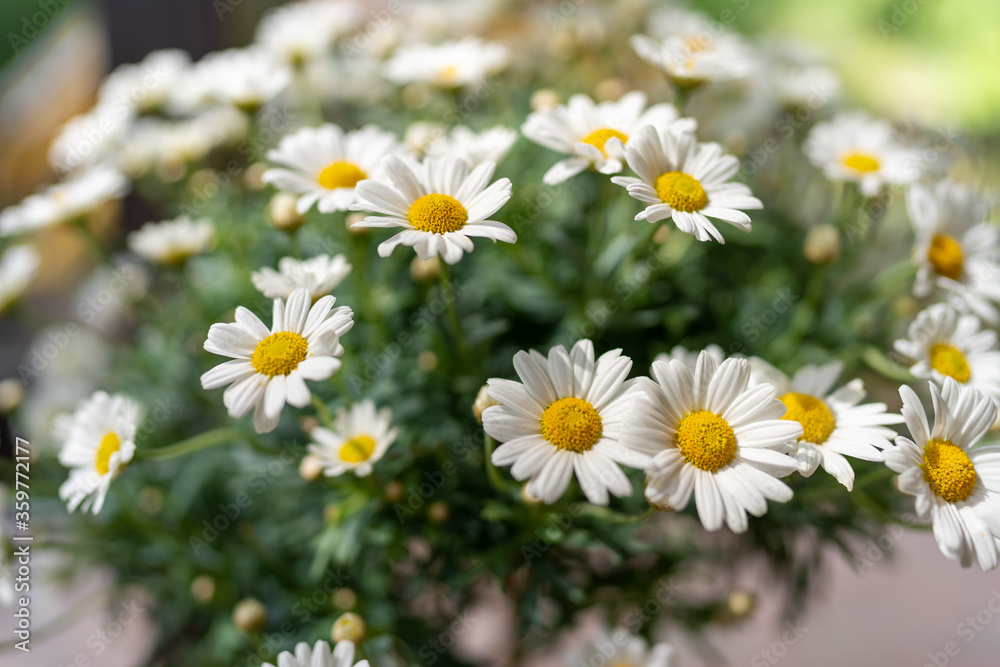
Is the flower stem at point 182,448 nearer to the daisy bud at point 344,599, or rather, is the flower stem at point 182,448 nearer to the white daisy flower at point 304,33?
the daisy bud at point 344,599

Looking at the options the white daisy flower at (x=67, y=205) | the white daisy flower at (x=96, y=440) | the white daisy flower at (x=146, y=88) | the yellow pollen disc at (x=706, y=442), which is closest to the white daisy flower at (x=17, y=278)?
the white daisy flower at (x=67, y=205)

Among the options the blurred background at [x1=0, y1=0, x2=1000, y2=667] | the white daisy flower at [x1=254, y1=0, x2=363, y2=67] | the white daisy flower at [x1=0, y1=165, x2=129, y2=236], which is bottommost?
the blurred background at [x1=0, y1=0, x2=1000, y2=667]

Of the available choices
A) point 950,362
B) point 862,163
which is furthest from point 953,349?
point 862,163

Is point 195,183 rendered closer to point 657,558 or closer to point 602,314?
point 602,314

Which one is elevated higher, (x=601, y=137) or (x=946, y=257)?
(x=601, y=137)

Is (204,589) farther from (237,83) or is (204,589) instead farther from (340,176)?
(237,83)

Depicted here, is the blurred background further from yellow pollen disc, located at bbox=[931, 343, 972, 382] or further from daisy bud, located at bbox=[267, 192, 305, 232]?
daisy bud, located at bbox=[267, 192, 305, 232]

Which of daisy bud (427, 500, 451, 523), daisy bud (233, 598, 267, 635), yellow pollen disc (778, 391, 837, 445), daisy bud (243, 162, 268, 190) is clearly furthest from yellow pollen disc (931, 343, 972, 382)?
daisy bud (243, 162, 268, 190)
